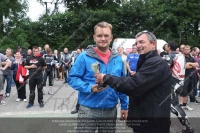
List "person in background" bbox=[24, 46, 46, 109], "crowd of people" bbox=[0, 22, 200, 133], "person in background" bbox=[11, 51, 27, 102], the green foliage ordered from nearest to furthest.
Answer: "crowd of people" bbox=[0, 22, 200, 133], "person in background" bbox=[24, 46, 46, 109], "person in background" bbox=[11, 51, 27, 102], the green foliage

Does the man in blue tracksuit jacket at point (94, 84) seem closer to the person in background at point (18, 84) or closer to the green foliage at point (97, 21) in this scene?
the person in background at point (18, 84)

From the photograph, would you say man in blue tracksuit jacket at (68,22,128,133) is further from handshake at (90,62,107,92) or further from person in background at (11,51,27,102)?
person in background at (11,51,27,102)

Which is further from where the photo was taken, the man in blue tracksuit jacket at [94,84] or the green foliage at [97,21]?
the green foliage at [97,21]

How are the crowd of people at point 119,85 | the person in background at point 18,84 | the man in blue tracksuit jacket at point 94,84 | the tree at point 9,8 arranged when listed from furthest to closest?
the tree at point 9,8, the person in background at point 18,84, the man in blue tracksuit jacket at point 94,84, the crowd of people at point 119,85

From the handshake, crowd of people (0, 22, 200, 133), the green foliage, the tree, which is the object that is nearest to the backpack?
crowd of people (0, 22, 200, 133)

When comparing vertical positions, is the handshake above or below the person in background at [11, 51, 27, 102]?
above

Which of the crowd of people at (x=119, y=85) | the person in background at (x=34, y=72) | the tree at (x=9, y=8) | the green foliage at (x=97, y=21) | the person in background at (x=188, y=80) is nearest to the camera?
the crowd of people at (x=119, y=85)

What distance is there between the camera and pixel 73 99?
9344 millimetres

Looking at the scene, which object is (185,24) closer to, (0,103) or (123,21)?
(123,21)

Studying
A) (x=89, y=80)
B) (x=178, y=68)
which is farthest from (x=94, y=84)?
(x=178, y=68)

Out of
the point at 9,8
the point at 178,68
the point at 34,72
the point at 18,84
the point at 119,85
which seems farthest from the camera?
the point at 9,8

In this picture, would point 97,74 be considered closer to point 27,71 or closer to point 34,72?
point 34,72

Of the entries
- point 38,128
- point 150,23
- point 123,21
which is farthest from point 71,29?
point 38,128

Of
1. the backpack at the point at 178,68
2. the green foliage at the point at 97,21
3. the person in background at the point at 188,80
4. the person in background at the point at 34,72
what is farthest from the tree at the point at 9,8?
the backpack at the point at 178,68
